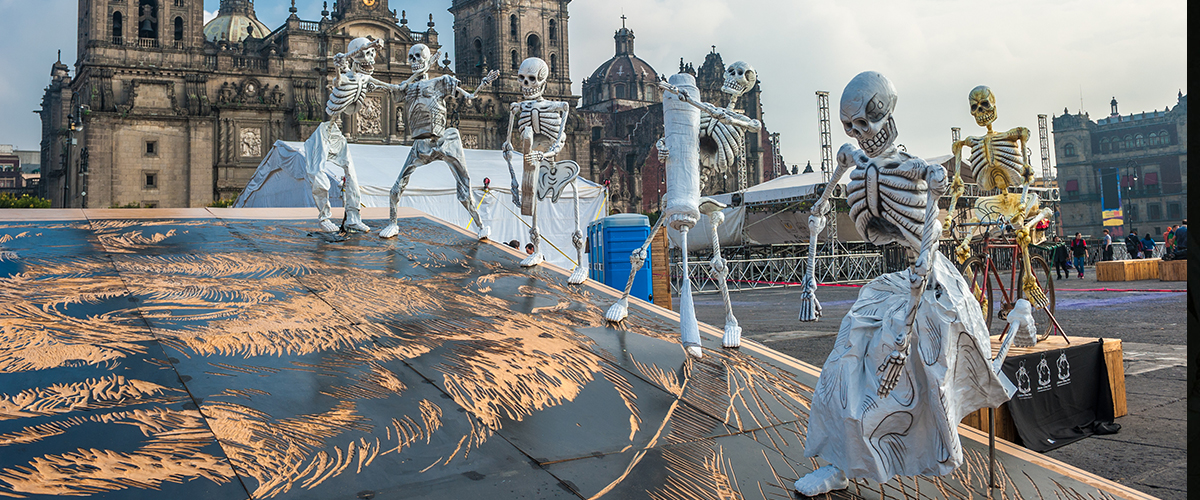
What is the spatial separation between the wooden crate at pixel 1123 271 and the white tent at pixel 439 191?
1376 centimetres

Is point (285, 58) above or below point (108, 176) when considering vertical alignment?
above

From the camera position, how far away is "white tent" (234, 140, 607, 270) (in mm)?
18766

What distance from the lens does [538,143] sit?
828cm

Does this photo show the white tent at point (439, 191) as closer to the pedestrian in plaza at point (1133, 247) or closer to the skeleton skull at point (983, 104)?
the skeleton skull at point (983, 104)

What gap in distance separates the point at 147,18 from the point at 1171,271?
4784 cm

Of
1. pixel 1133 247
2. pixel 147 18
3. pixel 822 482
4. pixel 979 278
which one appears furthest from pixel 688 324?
pixel 147 18

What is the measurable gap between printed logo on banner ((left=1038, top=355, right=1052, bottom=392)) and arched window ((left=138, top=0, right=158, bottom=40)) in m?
47.7

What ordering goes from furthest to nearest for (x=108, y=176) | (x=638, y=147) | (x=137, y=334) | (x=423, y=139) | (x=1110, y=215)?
1. (x=638, y=147)
2. (x=1110, y=215)
3. (x=108, y=176)
4. (x=423, y=139)
5. (x=137, y=334)

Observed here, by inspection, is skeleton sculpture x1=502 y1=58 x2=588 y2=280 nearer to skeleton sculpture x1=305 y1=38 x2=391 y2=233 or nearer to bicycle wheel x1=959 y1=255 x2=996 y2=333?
skeleton sculpture x1=305 y1=38 x2=391 y2=233

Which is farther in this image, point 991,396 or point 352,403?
point 352,403

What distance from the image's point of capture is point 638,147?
200 feet

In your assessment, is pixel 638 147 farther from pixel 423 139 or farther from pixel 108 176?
pixel 423 139

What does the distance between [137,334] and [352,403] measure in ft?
5.99

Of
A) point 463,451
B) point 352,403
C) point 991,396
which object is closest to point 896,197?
point 991,396
